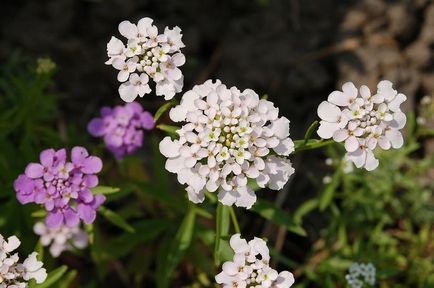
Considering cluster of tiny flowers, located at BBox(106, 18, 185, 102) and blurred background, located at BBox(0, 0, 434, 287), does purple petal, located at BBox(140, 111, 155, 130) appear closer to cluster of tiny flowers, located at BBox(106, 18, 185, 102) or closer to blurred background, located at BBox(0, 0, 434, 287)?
blurred background, located at BBox(0, 0, 434, 287)

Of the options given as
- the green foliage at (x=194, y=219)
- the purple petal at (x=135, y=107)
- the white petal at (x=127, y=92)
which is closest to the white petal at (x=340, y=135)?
the green foliage at (x=194, y=219)

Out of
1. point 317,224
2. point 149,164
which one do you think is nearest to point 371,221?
point 317,224

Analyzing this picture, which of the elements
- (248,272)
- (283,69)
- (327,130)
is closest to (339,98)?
(327,130)

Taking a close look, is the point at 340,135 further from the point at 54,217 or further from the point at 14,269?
the point at 14,269

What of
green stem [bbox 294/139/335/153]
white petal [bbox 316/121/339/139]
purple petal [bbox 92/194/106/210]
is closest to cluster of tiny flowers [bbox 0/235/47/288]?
purple petal [bbox 92/194/106/210]

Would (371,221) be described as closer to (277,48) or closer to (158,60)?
(277,48)
